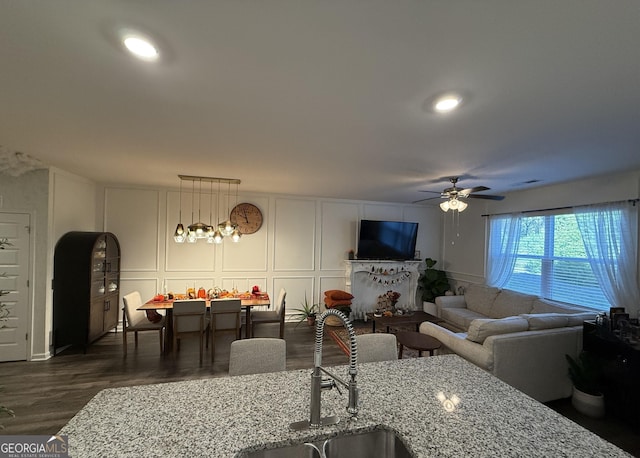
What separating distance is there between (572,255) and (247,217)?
5083mm

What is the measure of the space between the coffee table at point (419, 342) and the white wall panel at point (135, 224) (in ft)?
13.8

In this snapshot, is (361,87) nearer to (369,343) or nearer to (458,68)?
(458,68)

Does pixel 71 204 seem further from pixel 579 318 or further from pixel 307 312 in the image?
pixel 579 318

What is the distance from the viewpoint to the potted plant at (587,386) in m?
2.40

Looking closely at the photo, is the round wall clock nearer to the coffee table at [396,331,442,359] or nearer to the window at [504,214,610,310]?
the coffee table at [396,331,442,359]

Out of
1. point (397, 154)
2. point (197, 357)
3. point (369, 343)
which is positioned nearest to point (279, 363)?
point (369, 343)

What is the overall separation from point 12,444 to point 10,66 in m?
1.71

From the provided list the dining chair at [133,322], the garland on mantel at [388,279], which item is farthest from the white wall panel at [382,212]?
the dining chair at [133,322]

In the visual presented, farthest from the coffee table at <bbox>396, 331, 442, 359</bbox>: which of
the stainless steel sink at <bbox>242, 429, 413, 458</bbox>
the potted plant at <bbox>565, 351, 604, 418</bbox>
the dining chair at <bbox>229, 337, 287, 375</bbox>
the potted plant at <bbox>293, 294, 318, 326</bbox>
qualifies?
the potted plant at <bbox>293, 294, 318, 326</bbox>

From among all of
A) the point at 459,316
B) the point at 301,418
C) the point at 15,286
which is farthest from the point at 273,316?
the point at 15,286

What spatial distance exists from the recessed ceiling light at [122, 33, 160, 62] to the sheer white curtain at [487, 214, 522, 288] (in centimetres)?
508

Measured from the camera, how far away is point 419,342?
2805 mm

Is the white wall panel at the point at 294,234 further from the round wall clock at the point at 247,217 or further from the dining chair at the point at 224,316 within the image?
the dining chair at the point at 224,316

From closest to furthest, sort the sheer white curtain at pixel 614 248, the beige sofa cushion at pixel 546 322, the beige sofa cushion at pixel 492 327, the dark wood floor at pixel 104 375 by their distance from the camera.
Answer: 1. the dark wood floor at pixel 104 375
2. the beige sofa cushion at pixel 492 327
3. the beige sofa cushion at pixel 546 322
4. the sheer white curtain at pixel 614 248
